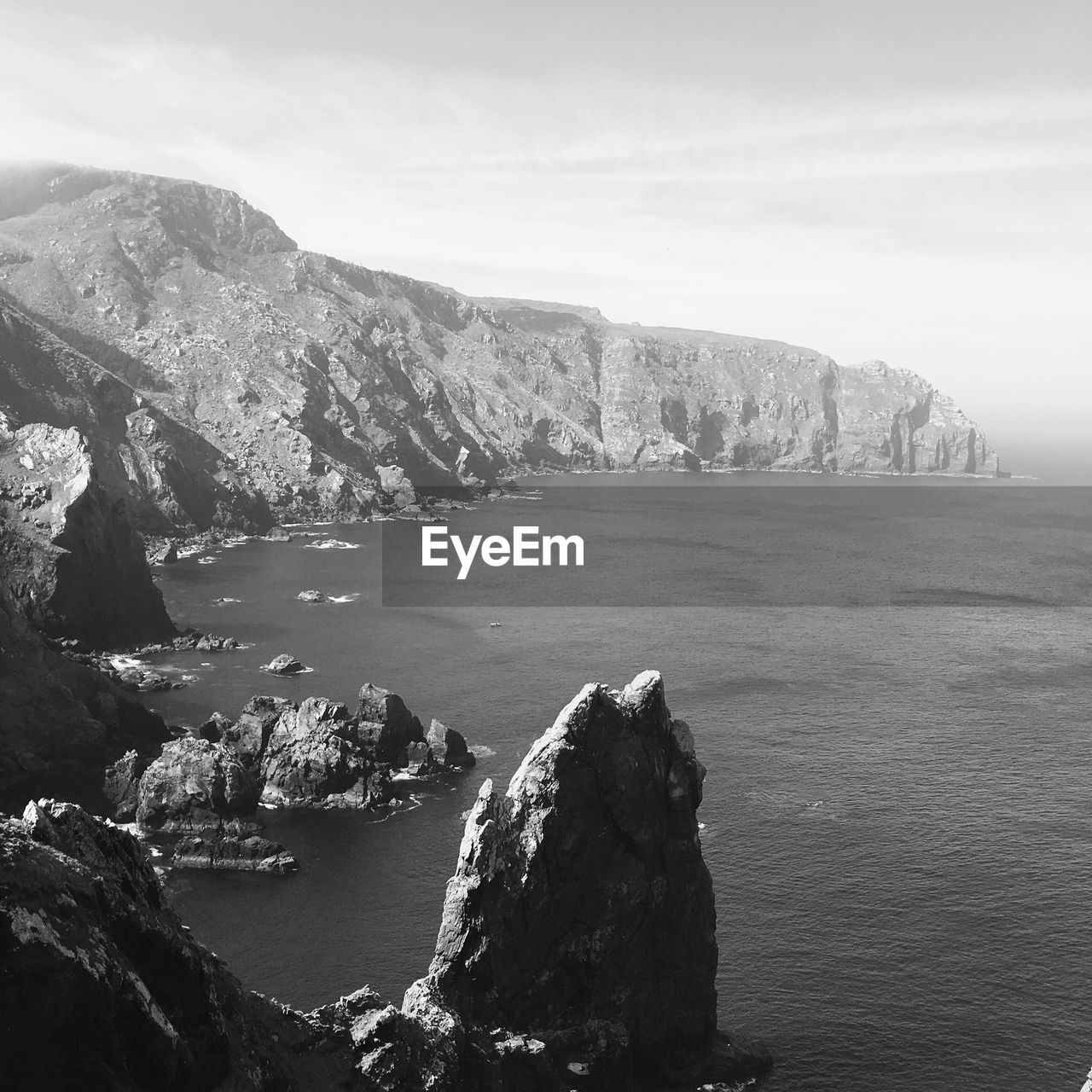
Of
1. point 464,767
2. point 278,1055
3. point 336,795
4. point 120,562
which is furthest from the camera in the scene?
point 120,562

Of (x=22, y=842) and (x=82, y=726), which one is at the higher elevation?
(x=22, y=842)

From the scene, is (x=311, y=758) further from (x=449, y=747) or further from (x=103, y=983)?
(x=103, y=983)

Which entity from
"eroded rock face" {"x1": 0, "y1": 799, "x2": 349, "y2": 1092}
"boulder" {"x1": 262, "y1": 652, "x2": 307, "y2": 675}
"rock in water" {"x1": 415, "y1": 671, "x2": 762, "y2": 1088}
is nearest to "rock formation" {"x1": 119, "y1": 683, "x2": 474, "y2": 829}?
"boulder" {"x1": 262, "y1": 652, "x2": 307, "y2": 675}

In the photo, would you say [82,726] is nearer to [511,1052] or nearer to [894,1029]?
[511,1052]

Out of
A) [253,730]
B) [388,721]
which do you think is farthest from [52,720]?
[388,721]

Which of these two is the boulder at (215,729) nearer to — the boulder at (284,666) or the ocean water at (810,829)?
the ocean water at (810,829)

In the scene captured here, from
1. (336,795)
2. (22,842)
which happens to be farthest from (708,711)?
(22,842)

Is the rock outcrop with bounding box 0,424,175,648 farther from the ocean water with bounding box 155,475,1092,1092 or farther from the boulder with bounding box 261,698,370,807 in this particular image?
the boulder with bounding box 261,698,370,807

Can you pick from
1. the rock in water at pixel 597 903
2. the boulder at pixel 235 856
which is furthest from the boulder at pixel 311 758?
the rock in water at pixel 597 903

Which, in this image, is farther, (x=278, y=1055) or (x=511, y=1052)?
(x=511, y=1052)
